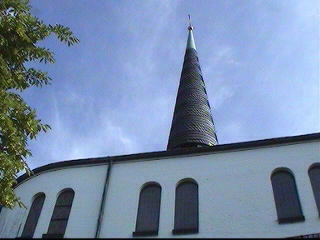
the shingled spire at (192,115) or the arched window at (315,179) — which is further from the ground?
the shingled spire at (192,115)

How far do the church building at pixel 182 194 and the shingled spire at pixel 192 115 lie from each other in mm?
4327

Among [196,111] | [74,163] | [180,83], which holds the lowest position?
[74,163]

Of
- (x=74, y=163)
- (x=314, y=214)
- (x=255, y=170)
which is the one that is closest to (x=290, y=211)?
(x=314, y=214)

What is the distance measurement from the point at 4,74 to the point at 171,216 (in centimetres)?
614

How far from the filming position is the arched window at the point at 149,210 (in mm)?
12445

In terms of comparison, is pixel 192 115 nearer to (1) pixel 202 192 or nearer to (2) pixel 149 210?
(1) pixel 202 192

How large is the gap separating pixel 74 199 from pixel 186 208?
12.2 feet

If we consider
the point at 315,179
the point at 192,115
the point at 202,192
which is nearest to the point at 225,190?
the point at 202,192

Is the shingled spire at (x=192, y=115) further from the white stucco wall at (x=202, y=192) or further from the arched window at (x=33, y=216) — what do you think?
the arched window at (x=33, y=216)

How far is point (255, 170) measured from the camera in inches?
513

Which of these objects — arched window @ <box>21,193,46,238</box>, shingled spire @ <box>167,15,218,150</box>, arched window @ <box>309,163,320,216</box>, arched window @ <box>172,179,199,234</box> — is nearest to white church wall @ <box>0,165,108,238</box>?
arched window @ <box>21,193,46,238</box>

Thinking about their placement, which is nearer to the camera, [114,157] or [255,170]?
[255,170]

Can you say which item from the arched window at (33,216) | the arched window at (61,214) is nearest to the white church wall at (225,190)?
the arched window at (61,214)

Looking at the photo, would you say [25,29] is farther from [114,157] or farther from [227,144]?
[227,144]
